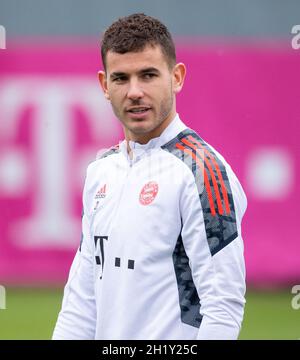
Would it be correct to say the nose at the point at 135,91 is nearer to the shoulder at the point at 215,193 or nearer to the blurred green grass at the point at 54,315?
the shoulder at the point at 215,193

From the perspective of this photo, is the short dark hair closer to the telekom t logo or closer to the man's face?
the man's face

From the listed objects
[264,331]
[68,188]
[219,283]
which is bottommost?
[264,331]

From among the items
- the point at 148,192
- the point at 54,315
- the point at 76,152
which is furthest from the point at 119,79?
the point at 76,152

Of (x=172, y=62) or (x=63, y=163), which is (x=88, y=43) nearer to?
(x=63, y=163)

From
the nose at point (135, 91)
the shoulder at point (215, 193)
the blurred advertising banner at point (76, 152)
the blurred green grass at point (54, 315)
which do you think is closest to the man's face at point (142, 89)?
the nose at point (135, 91)

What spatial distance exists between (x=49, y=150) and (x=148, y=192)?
5.97 m

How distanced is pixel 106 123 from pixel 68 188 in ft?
2.33

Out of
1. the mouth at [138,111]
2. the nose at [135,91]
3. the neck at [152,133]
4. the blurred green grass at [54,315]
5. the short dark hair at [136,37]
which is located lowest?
the blurred green grass at [54,315]

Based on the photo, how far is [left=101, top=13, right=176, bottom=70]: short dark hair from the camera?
3266 millimetres

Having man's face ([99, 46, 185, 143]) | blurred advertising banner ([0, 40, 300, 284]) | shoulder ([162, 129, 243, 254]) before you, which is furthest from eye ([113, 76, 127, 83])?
blurred advertising banner ([0, 40, 300, 284])

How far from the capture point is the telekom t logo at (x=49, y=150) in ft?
29.8

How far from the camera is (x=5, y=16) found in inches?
395

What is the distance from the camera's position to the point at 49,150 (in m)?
9.10
